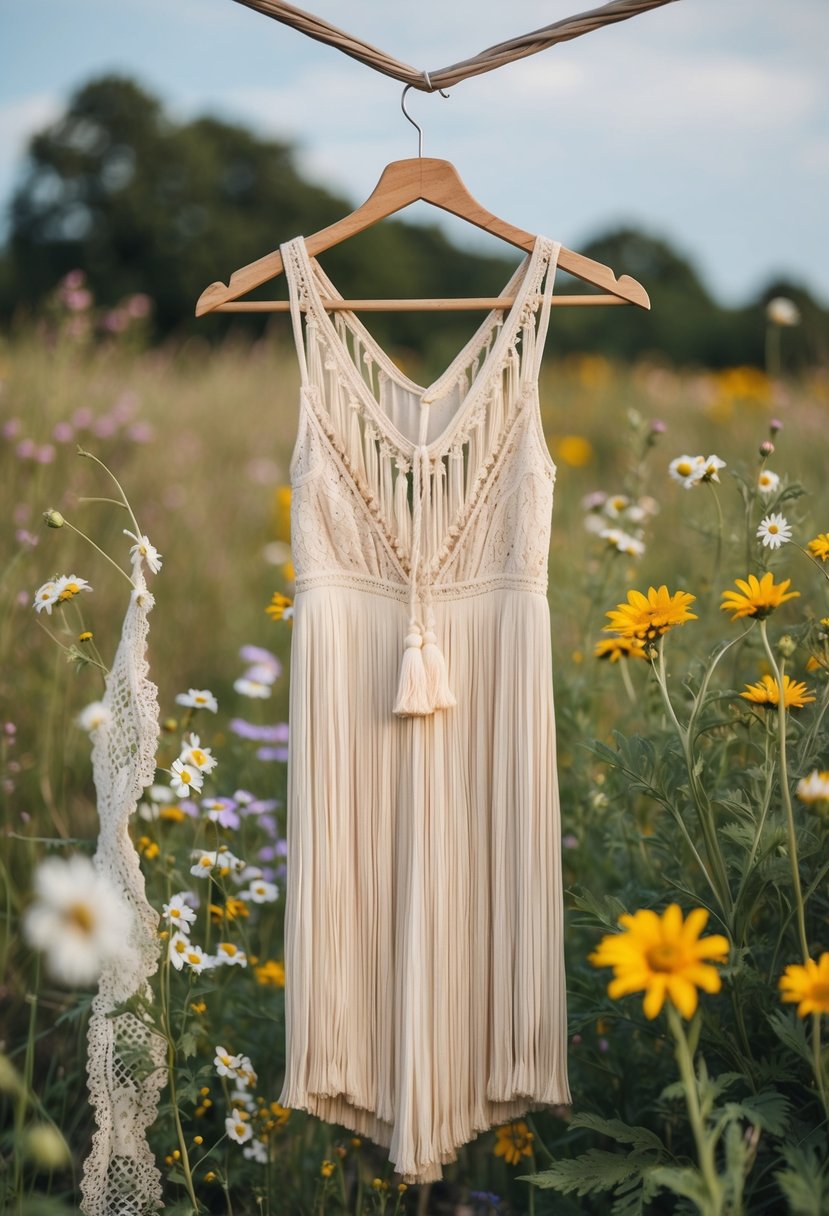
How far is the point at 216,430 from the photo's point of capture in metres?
6.06

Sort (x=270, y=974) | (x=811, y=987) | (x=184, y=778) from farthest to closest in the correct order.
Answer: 1. (x=270, y=974)
2. (x=184, y=778)
3. (x=811, y=987)

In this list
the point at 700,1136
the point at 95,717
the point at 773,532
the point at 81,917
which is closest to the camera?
the point at 81,917

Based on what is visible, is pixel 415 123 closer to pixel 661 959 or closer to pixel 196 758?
pixel 196 758

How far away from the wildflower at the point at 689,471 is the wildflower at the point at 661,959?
0.97m

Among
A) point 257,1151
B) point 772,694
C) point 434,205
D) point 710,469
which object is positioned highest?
point 434,205

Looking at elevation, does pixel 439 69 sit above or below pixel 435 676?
above

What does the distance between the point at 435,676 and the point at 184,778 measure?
48 centimetres

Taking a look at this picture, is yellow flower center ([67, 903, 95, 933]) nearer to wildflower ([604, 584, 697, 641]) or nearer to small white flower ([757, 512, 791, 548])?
wildflower ([604, 584, 697, 641])

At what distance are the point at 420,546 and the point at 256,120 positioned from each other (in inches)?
1036

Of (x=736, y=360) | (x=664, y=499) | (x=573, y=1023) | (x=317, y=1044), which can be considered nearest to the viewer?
(x=317, y=1044)

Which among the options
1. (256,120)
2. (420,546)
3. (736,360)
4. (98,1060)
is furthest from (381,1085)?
(256,120)

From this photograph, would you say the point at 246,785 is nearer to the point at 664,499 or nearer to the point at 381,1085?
the point at 381,1085

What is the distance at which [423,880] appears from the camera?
157 centimetres

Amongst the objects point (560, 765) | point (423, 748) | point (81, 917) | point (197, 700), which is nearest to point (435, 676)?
point (423, 748)
